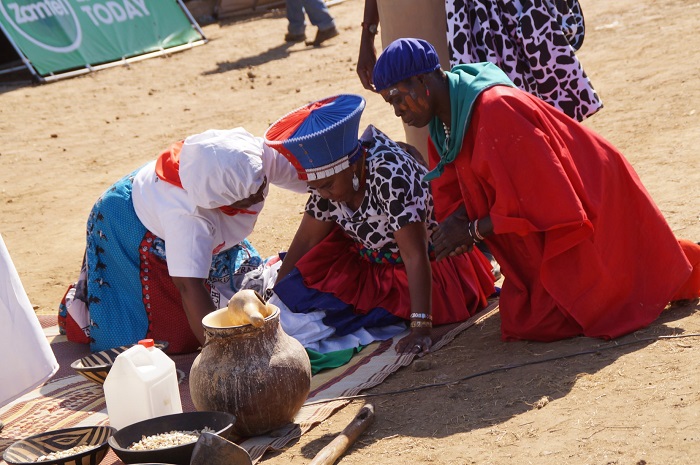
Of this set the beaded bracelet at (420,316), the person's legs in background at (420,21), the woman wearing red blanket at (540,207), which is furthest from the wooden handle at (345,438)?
the person's legs in background at (420,21)

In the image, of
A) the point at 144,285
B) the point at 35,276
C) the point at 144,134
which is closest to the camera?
the point at 144,285

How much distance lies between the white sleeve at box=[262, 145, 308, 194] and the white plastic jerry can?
1241mm

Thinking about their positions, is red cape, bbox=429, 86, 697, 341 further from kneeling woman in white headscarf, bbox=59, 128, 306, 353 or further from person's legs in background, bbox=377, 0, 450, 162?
person's legs in background, bbox=377, 0, 450, 162

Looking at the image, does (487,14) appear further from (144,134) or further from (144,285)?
(144,134)

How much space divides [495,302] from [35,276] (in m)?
3.21

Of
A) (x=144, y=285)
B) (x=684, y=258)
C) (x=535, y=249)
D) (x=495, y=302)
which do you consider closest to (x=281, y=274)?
(x=144, y=285)

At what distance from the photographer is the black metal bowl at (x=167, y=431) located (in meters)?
3.12

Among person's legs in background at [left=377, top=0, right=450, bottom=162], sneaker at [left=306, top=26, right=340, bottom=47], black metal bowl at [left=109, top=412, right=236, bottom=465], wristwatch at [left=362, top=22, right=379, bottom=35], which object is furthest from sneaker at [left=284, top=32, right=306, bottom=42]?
black metal bowl at [left=109, top=412, right=236, bottom=465]

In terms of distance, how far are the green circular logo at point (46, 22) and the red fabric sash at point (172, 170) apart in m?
7.31

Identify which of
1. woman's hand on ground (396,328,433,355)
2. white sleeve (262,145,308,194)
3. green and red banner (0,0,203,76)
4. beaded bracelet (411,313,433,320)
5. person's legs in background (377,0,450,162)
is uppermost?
green and red banner (0,0,203,76)

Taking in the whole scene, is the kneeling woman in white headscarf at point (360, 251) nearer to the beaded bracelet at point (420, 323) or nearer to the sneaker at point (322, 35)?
the beaded bracelet at point (420, 323)

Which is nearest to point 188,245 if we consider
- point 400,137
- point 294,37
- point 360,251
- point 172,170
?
point 172,170

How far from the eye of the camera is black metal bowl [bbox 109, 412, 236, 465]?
3.12 metres

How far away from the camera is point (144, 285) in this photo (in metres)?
4.81
